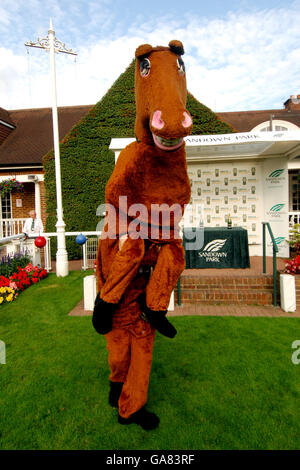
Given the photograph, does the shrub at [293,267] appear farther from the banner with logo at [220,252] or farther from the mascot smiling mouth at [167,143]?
the mascot smiling mouth at [167,143]

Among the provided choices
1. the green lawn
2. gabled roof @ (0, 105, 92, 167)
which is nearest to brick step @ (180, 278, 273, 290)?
the green lawn

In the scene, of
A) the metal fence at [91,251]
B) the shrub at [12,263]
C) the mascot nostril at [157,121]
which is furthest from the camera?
the metal fence at [91,251]

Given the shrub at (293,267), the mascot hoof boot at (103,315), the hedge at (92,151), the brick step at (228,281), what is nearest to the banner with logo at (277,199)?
the shrub at (293,267)

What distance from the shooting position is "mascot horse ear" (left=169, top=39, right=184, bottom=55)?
1843 millimetres

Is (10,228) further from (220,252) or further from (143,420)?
(143,420)

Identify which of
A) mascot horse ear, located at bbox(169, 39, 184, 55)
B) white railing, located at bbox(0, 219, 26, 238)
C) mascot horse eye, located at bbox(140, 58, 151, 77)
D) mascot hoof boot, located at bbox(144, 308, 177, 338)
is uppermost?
mascot horse ear, located at bbox(169, 39, 184, 55)

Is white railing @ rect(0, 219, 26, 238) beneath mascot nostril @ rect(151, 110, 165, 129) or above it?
beneath

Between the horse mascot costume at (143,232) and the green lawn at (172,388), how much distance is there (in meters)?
0.39

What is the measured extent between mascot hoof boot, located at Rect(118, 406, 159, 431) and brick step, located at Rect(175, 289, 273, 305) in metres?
3.44

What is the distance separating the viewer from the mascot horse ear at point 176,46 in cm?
184

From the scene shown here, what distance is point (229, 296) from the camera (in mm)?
5785

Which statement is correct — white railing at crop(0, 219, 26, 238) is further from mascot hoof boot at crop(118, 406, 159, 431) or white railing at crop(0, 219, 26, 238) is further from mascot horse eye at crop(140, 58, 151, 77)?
mascot horse eye at crop(140, 58, 151, 77)

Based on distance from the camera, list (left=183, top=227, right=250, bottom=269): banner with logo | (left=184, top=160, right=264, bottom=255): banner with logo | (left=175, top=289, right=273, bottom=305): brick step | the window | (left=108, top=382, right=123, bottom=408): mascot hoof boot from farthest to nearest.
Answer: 1. the window
2. (left=184, top=160, right=264, bottom=255): banner with logo
3. (left=183, top=227, right=250, bottom=269): banner with logo
4. (left=175, top=289, right=273, bottom=305): brick step
5. (left=108, top=382, right=123, bottom=408): mascot hoof boot

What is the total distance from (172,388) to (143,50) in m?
3.17
